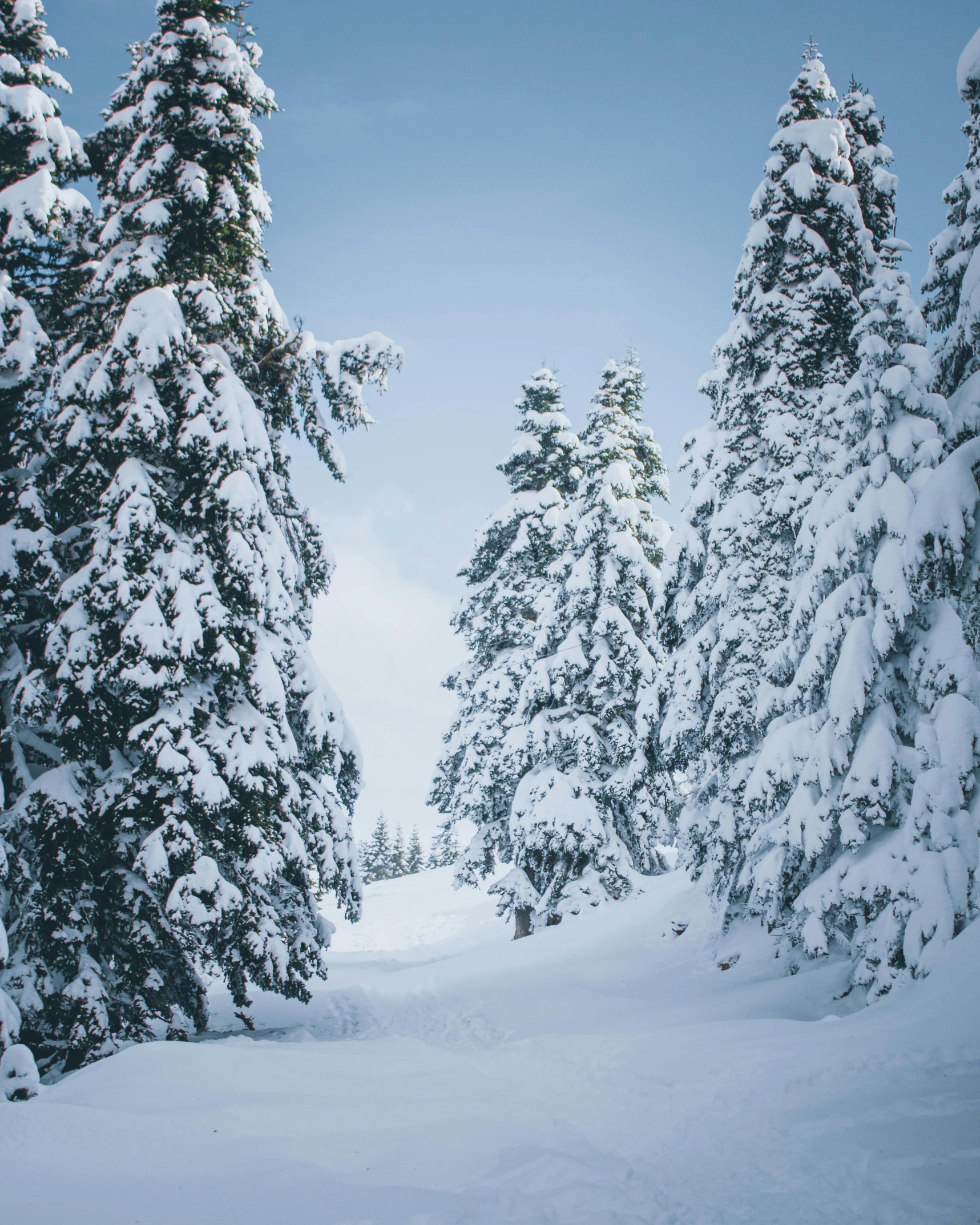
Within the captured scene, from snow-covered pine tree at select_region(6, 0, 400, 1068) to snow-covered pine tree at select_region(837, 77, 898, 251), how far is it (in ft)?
37.0

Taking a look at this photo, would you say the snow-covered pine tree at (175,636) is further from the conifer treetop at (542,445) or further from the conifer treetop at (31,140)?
the conifer treetop at (542,445)

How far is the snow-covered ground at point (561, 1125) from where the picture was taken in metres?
4.19

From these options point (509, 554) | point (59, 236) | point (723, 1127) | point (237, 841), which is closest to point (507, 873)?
point (509, 554)

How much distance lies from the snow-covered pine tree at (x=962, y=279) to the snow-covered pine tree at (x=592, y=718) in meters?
8.30

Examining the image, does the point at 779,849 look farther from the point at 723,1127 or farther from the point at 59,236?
the point at 59,236

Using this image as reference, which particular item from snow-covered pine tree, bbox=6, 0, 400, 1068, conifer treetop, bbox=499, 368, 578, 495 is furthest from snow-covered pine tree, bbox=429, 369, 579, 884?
snow-covered pine tree, bbox=6, 0, 400, 1068

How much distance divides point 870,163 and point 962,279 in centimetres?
780

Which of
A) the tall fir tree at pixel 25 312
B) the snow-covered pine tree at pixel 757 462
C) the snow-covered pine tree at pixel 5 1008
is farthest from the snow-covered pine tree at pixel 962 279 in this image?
the snow-covered pine tree at pixel 5 1008

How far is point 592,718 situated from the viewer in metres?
17.1

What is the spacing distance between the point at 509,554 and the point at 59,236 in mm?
12391

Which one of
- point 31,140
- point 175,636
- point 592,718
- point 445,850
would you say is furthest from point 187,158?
point 445,850

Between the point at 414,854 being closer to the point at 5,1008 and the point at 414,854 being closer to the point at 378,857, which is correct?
the point at 378,857

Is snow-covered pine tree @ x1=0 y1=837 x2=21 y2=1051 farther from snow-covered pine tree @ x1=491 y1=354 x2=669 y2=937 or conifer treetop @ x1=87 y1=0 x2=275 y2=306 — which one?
snow-covered pine tree @ x1=491 y1=354 x2=669 y2=937

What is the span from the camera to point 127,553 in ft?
26.7
